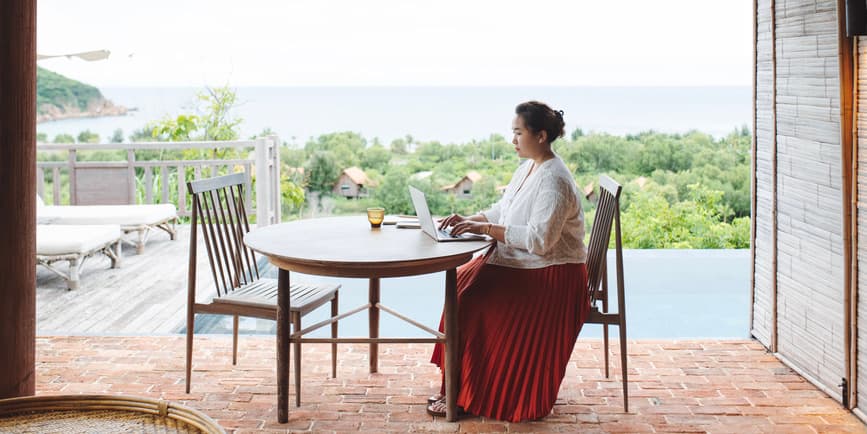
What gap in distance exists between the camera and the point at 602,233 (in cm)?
321

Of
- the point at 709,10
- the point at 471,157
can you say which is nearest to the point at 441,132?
the point at 471,157

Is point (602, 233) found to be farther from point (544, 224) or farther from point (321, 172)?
point (321, 172)

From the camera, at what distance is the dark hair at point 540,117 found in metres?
3.14

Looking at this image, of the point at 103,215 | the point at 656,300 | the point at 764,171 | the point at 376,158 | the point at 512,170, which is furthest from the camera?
the point at 376,158

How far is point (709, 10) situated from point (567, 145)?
419 centimetres

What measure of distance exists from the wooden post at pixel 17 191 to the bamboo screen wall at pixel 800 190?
2897 millimetres

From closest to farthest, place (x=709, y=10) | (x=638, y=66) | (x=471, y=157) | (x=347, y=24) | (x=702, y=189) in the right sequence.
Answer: (x=702, y=189), (x=471, y=157), (x=709, y=10), (x=638, y=66), (x=347, y=24)

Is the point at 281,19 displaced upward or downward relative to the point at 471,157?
upward

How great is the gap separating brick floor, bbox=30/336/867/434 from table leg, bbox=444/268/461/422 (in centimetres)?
A: 7

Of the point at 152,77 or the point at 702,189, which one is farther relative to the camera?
the point at 152,77

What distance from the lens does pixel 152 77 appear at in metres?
13.7

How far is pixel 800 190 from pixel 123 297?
3.99m

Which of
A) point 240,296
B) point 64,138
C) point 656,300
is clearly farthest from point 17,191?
point 64,138

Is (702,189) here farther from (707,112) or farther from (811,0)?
(811,0)
